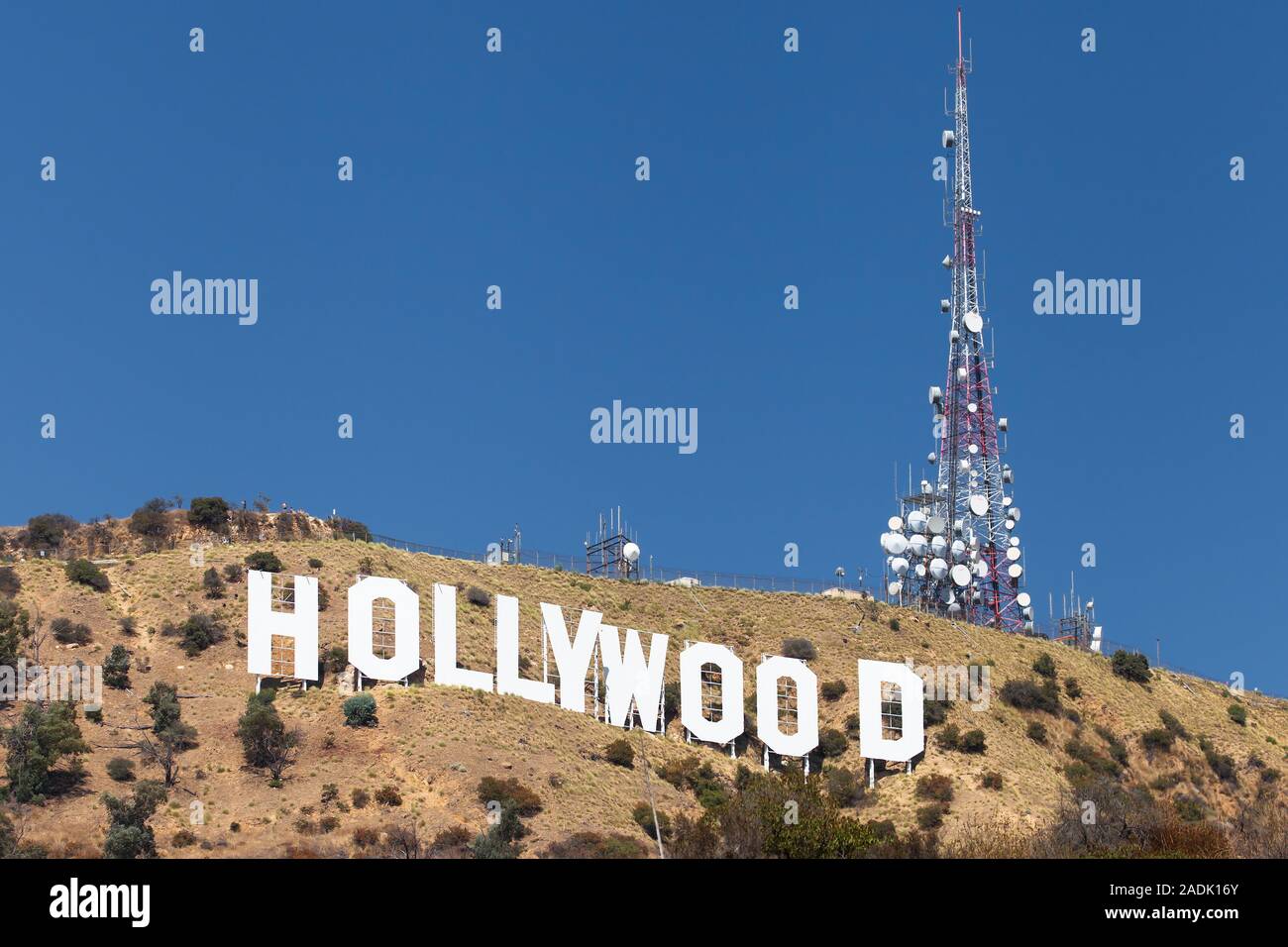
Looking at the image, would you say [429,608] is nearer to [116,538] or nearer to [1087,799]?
[116,538]

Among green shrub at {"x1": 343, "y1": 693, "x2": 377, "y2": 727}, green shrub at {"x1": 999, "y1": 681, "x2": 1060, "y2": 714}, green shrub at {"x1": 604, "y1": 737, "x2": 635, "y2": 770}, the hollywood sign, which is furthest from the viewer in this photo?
green shrub at {"x1": 999, "y1": 681, "x2": 1060, "y2": 714}

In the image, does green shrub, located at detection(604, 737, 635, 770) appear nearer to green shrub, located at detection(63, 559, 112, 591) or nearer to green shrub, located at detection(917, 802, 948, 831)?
green shrub, located at detection(917, 802, 948, 831)

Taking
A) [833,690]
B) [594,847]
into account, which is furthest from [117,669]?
[833,690]

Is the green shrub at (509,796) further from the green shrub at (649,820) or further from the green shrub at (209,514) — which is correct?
the green shrub at (209,514)

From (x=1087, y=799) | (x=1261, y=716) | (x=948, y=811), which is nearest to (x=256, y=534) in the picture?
(x=948, y=811)

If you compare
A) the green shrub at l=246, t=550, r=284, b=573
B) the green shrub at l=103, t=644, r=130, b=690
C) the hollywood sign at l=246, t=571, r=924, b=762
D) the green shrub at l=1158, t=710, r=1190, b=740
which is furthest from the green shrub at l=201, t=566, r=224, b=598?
the green shrub at l=1158, t=710, r=1190, b=740

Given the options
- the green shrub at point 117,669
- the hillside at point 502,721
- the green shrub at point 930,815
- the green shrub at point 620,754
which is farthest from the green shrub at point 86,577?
the green shrub at point 930,815
